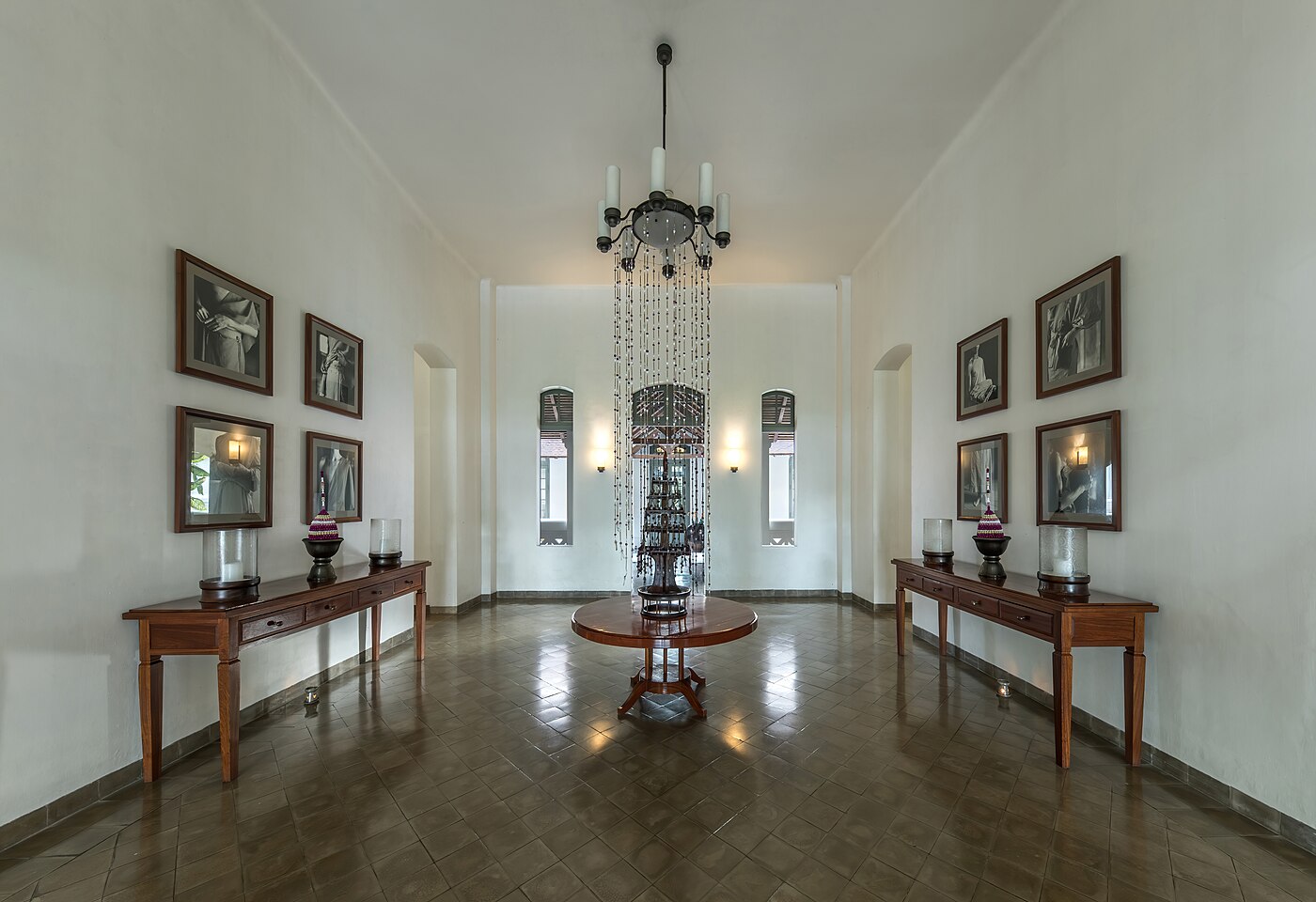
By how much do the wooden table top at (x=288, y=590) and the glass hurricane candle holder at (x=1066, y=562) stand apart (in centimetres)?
439

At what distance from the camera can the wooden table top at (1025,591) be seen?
3.04 m

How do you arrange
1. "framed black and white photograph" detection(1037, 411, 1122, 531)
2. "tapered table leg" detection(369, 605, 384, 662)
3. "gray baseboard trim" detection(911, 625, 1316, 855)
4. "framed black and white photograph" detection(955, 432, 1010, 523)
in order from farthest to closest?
"tapered table leg" detection(369, 605, 384, 662) < "framed black and white photograph" detection(955, 432, 1010, 523) < "framed black and white photograph" detection(1037, 411, 1122, 531) < "gray baseboard trim" detection(911, 625, 1316, 855)

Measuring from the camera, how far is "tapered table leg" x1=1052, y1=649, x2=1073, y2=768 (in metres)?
3.07

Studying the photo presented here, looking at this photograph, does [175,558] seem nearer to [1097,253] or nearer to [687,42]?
[687,42]

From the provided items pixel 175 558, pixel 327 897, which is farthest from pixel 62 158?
pixel 327 897

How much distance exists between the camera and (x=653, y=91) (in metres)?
4.43

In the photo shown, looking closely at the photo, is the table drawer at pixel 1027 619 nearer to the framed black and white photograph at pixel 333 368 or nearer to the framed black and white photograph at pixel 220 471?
the framed black and white photograph at pixel 220 471

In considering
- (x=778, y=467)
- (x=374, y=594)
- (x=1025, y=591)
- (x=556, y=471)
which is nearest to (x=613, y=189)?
(x=374, y=594)

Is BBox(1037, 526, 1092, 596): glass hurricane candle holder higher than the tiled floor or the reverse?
higher

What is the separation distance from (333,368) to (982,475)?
5380 millimetres

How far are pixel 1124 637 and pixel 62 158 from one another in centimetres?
567

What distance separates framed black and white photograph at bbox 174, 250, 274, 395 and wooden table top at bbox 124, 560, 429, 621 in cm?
128

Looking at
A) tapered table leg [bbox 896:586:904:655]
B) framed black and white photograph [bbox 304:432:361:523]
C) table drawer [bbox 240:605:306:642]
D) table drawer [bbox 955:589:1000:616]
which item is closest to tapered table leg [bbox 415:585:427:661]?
framed black and white photograph [bbox 304:432:361:523]

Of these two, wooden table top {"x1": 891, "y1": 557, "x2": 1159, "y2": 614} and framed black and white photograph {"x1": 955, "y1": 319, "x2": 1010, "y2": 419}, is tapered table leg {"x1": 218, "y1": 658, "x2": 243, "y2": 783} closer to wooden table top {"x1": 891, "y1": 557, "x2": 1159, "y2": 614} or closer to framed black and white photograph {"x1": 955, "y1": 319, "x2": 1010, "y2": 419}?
wooden table top {"x1": 891, "y1": 557, "x2": 1159, "y2": 614}
